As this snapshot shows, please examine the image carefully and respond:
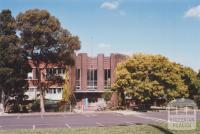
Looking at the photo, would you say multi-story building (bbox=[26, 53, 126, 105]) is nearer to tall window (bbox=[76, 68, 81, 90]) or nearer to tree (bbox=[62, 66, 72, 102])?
tall window (bbox=[76, 68, 81, 90])

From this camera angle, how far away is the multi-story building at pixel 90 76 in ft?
197

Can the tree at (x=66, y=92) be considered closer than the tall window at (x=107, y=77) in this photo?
Yes

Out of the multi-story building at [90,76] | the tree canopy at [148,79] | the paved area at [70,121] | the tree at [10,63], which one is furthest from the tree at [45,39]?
the paved area at [70,121]

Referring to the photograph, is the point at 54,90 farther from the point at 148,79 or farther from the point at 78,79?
the point at 148,79

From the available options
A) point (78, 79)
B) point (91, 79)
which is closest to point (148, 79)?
point (91, 79)

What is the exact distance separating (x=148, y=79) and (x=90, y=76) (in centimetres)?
1247

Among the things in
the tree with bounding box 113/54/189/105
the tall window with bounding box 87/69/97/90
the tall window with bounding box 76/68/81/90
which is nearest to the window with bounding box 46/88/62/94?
the tall window with bounding box 76/68/81/90

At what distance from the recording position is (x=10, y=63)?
48062mm

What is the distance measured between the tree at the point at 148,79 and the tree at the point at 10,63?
1118cm

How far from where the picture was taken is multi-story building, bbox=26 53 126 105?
197 ft

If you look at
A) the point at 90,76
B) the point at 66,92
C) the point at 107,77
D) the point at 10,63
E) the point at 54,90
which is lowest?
the point at 66,92

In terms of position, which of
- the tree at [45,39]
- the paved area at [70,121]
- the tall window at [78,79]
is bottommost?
the paved area at [70,121]

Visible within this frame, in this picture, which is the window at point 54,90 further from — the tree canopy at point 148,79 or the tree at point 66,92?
the tree canopy at point 148,79

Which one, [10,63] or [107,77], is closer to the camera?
[10,63]
